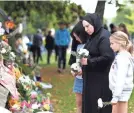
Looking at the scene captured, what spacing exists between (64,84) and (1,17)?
13.2ft

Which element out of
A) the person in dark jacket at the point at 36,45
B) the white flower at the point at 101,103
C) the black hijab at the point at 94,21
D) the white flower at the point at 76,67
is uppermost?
the black hijab at the point at 94,21

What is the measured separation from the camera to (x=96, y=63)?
21.1 feet

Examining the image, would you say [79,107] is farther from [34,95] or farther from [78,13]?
[78,13]

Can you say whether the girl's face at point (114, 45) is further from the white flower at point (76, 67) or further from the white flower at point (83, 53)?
the white flower at point (76, 67)

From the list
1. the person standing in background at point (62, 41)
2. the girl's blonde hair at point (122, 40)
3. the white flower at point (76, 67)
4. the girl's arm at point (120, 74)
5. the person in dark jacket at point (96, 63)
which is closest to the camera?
the girl's arm at point (120, 74)

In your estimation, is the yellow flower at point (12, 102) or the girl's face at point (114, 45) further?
the yellow flower at point (12, 102)

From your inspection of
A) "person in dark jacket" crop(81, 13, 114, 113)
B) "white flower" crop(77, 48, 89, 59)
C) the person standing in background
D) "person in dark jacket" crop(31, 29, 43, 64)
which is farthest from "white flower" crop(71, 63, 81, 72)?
"person in dark jacket" crop(31, 29, 43, 64)

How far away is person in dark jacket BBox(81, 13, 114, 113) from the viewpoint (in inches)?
254

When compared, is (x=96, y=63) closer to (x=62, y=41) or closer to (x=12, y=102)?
(x=12, y=102)

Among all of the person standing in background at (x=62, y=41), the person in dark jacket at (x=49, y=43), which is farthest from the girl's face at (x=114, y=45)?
the person in dark jacket at (x=49, y=43)

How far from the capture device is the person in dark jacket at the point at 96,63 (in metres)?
6.45

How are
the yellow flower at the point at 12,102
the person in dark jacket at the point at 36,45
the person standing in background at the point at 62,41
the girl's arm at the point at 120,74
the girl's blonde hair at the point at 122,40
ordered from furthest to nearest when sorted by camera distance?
the person in dark jacket at the point at 36,45, the person standing in background at the point at 62,41, the yellow flower at the point at 12,102, the girl's blonde hair at the point at 122,40, the girl's arm at the point at 120,74

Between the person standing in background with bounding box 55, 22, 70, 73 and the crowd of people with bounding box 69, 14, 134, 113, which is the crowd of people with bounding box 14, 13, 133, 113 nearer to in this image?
the crowd of people with bounding box 69, 14, 134, 113

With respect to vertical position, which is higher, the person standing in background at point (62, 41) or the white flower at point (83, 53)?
the white flower at point (83, 53)
